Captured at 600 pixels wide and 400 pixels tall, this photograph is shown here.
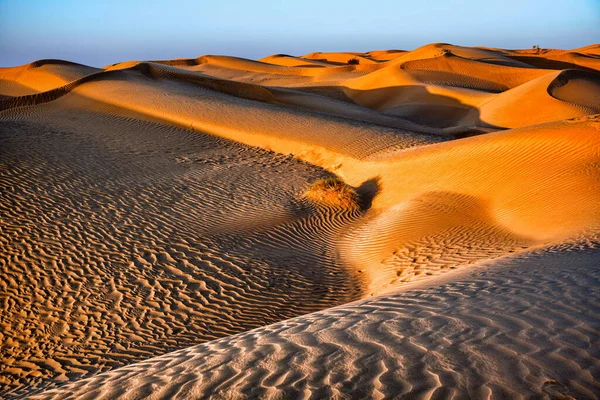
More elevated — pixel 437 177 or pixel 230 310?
pixel 437 177

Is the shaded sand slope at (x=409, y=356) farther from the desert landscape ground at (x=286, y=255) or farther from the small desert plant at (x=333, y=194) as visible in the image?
the small desert plant at (x=333, y=194)

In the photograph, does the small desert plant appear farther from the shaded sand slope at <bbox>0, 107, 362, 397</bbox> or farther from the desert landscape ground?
the shaded sand slope at <bbox>0, 107, 362, 397</bbox>

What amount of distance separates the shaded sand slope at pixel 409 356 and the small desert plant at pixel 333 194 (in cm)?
714

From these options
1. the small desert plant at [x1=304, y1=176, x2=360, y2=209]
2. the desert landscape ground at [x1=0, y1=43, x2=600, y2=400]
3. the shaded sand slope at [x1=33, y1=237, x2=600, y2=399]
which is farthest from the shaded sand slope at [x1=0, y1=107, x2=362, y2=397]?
the shaded sand slope at [x1=33, y1=237, x2=600, y2=399]

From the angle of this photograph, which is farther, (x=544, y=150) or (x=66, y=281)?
(x=544, y=150)

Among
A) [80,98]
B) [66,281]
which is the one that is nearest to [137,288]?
[66,281]

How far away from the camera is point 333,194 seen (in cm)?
1229

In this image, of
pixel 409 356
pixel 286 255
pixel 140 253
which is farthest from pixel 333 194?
pixel 409 356

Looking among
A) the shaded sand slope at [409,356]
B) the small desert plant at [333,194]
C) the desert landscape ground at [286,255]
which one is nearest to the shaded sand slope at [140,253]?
the desert landscape ground at [286,255]

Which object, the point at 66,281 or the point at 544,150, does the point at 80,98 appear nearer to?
the point at 66,281

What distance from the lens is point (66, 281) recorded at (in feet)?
26.1

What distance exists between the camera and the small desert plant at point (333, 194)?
12188 millimetres

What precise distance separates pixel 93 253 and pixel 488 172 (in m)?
8.44

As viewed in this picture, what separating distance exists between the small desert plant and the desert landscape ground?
0.05 meters
